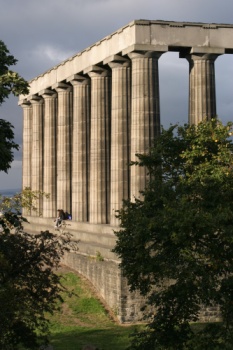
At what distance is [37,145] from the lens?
109375 millimetres

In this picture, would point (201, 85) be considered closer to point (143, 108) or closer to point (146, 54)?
point (146, 54)

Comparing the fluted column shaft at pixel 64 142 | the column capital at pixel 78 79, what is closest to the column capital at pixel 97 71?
the column capital at pixel 78 79

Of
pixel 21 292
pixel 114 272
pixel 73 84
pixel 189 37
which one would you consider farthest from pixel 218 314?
pixel 73 84

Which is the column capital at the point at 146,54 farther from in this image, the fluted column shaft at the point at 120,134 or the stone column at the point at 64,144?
the stone column at the point at 64,144

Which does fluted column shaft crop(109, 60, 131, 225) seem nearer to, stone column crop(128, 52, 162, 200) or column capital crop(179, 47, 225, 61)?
stone column crop(128, 52, 162, 200)

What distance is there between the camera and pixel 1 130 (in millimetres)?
37781

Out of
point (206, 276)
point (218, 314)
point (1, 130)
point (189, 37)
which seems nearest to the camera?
point (1, 130)

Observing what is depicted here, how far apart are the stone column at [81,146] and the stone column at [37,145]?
1858 centimetres

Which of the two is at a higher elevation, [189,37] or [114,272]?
[189,37]

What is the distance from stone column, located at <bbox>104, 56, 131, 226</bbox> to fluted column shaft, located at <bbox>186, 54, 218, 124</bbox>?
5.76 m

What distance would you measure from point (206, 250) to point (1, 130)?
11559 mm

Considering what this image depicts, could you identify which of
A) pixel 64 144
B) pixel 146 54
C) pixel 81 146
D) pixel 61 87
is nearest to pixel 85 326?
pixel 146 54

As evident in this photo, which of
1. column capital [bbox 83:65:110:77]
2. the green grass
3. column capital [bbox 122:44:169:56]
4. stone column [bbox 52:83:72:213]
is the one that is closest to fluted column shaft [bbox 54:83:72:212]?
stone column [bbox 52:83:72:213]

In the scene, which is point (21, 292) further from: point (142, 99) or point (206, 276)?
point (142, 99)
